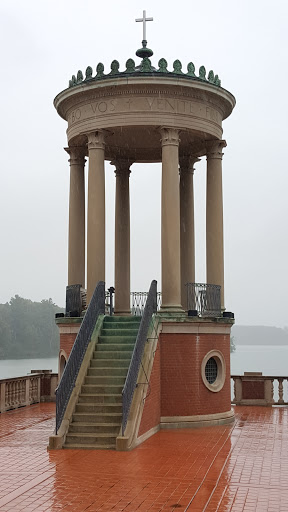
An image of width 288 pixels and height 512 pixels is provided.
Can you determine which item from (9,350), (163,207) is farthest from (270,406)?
(9,350)

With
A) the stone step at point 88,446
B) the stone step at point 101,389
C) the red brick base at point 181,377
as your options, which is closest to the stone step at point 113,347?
the red brick base at point 181,377

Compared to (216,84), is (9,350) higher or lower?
lower

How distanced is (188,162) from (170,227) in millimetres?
5139

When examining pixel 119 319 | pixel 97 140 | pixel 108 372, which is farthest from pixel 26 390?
pixel 97 140

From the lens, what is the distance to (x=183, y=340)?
57.3 feet

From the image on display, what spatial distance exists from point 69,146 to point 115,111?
104 inches

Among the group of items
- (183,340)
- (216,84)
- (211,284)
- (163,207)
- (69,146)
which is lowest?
(183,340)

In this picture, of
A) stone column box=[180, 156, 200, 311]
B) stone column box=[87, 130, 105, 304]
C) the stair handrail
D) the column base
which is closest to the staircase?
the stair handrail

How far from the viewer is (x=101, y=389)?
1553 centimetres

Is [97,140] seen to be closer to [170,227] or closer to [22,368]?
[170,227]

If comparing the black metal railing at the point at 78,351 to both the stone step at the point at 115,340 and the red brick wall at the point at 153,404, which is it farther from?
the red brick wall at the point at 153,404

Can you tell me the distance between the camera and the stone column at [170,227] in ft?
59.5

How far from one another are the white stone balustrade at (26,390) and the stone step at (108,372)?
16.8 ft

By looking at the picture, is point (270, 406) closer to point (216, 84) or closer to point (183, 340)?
point (183, 340)
